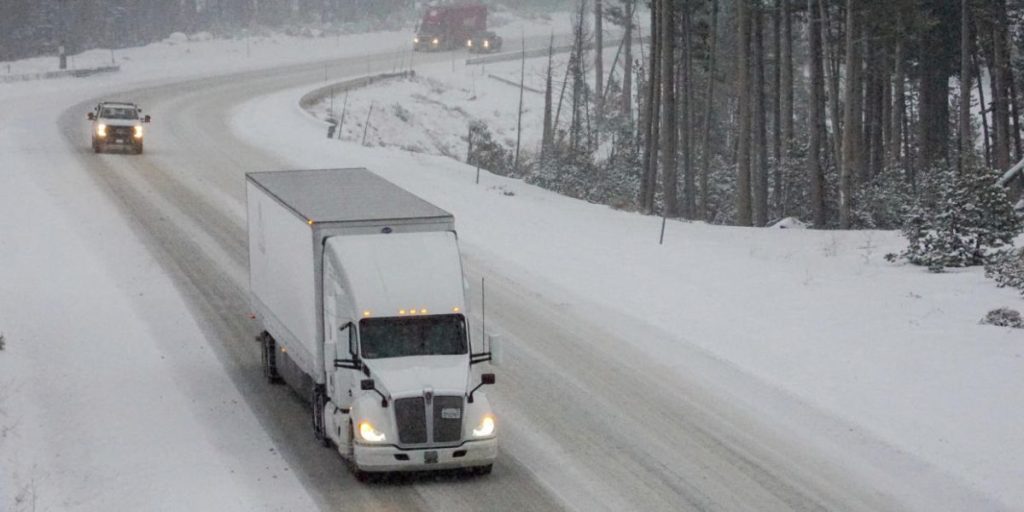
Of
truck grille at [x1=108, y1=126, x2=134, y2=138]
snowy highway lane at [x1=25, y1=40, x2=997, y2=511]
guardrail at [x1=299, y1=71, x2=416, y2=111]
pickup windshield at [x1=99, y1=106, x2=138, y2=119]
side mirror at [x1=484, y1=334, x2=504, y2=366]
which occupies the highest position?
guardrail at [x1=299, y1=71, x2=416, y2=111]

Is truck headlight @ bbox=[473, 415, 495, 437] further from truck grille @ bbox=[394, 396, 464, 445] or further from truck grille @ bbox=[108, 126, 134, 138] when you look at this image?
truck grille @ bbox=[108, 126, 134, 138]

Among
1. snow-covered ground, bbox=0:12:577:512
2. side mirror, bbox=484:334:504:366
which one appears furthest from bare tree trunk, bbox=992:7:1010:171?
side mirror, bbox=484:334:504:366

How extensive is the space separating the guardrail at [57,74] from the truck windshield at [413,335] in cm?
5498

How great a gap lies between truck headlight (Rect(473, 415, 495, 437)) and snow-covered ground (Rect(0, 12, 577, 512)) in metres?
2.02

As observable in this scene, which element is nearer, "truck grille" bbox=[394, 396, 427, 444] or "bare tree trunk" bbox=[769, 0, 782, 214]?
"truck grille" bbox=[394, 396, 427, 444]

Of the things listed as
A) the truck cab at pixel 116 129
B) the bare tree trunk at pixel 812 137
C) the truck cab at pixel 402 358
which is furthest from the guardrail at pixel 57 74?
the truck cab at pixel 402 358

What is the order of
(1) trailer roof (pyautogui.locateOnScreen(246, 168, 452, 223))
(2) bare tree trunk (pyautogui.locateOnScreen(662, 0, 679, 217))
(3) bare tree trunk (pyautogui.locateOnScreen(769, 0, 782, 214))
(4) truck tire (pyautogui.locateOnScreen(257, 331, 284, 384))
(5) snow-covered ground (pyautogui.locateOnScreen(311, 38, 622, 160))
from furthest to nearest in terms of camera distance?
(5) snow-covered ground (pyautogui.locateOnScreen(311, 38, 622, 160)) → (3) bare tree trunk (pyautogui.locateOnScreen(769, 0, 782, 214)) → (2) bare tree trunk (pyautogui.locateOnScreen(662, 0, 679, 217)) → (4) truck tire (pyautogui.locateOnScreen(257, 331, 284, 384)) → (1) trailer roof (pyautogui.locateOnScreen(246, 168, 452, 223))

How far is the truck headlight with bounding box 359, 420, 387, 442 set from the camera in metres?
14.9

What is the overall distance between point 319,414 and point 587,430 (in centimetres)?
358

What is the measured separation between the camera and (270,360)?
19.6 meters

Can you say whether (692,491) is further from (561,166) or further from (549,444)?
(561,166)

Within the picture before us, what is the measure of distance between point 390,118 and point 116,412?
165ft

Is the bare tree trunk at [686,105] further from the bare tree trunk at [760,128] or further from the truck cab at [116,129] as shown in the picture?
the truck cab at [116,129]

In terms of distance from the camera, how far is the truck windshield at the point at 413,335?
15430mm
